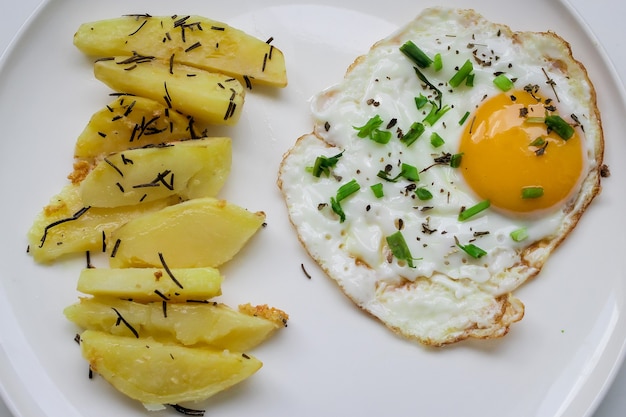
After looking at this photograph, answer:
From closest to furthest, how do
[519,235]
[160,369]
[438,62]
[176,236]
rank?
[160,369], [176,236], [519,235], [438,62]

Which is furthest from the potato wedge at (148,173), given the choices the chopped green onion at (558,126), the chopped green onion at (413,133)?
the chopped green onion at (558,126)

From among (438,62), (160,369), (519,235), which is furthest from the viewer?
(438,62)

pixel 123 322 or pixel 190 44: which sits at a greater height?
pixel 190 44

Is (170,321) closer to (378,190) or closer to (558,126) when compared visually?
(378,190)

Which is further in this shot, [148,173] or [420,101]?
→ [420,101]

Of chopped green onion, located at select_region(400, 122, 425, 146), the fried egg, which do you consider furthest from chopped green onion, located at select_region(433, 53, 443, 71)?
chopped green onion, located at select_region(400, 122, 425, 146)

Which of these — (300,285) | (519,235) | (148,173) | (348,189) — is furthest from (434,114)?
(148,173)

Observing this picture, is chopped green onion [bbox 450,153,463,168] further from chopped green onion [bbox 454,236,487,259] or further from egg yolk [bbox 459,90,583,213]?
chopped green onion [bbox 454,236,487,259]
